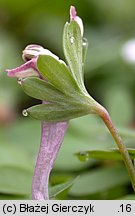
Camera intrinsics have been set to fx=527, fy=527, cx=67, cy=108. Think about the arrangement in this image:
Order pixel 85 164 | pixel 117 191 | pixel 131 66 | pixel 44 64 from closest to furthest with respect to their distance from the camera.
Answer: pixel 44 64
pixel 117 191
pixel 85 164
pixel 131 66

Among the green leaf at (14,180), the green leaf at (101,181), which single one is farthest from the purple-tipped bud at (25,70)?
the green leaf at (101,181)

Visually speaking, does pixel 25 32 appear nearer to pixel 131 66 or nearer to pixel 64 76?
pixel 131 66

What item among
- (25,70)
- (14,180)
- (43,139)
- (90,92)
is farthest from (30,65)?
(90,92)

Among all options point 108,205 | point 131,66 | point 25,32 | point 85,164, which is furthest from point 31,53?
point 25,32

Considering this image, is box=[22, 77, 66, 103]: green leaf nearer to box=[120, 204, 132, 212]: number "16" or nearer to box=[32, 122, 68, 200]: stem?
box=[32, 122, 68, 200]: stem

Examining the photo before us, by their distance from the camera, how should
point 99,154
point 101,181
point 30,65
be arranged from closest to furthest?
point 30,65 < point 99,154 < point 101,181

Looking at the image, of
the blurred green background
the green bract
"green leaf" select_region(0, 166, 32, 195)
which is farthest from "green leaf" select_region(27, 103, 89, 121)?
"green leaf" select_region(0, 166, 32, 195)

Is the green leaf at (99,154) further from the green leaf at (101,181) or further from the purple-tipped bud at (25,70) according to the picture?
the purple-tipped bud at (25,70)

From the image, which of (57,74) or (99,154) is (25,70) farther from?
(99,154)
